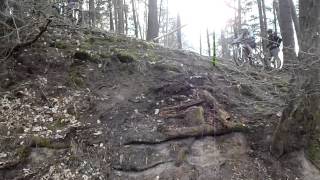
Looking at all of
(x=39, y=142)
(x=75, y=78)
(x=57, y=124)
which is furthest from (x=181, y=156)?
(x=75, y=78)

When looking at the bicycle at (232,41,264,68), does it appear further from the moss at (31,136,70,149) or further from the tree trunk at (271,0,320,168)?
the moss at (31,136,70,149)

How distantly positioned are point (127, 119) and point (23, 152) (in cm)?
165

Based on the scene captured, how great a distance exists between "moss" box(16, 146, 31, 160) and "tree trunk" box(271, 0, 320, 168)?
11.7 ft

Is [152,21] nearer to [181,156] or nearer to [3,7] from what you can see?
[3,7]

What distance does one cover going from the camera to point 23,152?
5.07 meters

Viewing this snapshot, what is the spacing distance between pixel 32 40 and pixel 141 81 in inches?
79.4

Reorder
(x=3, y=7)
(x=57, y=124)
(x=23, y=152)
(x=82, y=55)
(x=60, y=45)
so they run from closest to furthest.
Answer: (x=23, y=152) → (x=57, y=124) → (x=3, y=7) → (x=82, y=55) → (x=60, y=45)

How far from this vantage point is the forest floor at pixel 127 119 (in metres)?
5.23

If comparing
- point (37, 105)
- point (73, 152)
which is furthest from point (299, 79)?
point (37, 105)

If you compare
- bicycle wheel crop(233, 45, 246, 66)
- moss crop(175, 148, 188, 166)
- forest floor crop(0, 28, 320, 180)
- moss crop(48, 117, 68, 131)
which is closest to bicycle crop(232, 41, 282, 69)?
bicycle wheel crop(233, 45, 246, 66)

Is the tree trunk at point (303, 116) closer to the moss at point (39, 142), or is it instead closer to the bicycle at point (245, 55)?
the moss at point (39, 142)

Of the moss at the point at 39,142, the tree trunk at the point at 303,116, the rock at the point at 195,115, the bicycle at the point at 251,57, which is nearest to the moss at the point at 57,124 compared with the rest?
the moss at the point at 39,142

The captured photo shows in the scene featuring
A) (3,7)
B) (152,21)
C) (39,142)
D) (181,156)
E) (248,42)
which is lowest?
(181,156)

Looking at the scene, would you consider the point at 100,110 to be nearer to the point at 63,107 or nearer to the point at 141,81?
the point at 63,107
